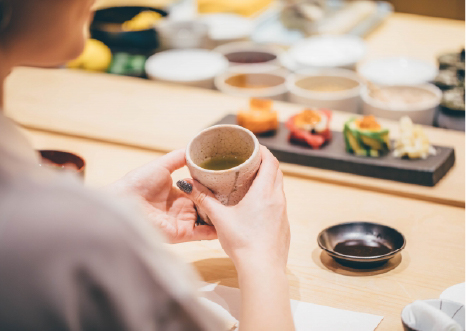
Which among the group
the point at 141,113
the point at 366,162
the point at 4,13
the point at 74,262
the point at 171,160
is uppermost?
the point at 4,13

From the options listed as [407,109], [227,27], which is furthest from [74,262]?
[227,27]

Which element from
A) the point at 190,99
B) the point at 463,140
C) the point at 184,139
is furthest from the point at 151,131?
the point at 463,140

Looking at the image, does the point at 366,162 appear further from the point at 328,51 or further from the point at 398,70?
the point at 328,51

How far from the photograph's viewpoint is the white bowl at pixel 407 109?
189 centimetres

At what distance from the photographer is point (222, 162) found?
46.5 inches

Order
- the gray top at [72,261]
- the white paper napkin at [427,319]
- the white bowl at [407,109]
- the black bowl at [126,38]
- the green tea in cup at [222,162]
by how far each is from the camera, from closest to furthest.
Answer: the gray top at [72,261] < the white paper napkin at [427,319] < the green tea in cup at [222,162] < the white bowl at [407,109] < the black bowl at [126,38]

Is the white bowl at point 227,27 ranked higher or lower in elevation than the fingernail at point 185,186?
lower

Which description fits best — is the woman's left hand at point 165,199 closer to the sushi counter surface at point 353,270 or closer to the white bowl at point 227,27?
the sushi counter surface at point 353,270

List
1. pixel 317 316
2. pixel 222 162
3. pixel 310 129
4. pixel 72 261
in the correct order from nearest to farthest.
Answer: pixel 72 261 < pixel 317 316 < pixel 222 162 < pixel 310 129

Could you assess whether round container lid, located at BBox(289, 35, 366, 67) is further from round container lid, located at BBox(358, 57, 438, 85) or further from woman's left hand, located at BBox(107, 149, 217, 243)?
woman's left hand, located at BBox(107, 149, 217, 243)

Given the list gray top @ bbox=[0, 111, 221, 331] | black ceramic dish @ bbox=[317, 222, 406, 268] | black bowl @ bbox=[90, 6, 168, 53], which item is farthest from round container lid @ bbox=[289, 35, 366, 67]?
gray top @ bbox=[0, 111, 221, 331]

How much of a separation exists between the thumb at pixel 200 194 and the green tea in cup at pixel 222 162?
0.27 ft

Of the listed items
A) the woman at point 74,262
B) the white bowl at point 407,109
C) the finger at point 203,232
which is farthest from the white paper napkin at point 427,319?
the white bowl at point 407,109

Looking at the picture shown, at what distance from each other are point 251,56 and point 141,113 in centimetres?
65
